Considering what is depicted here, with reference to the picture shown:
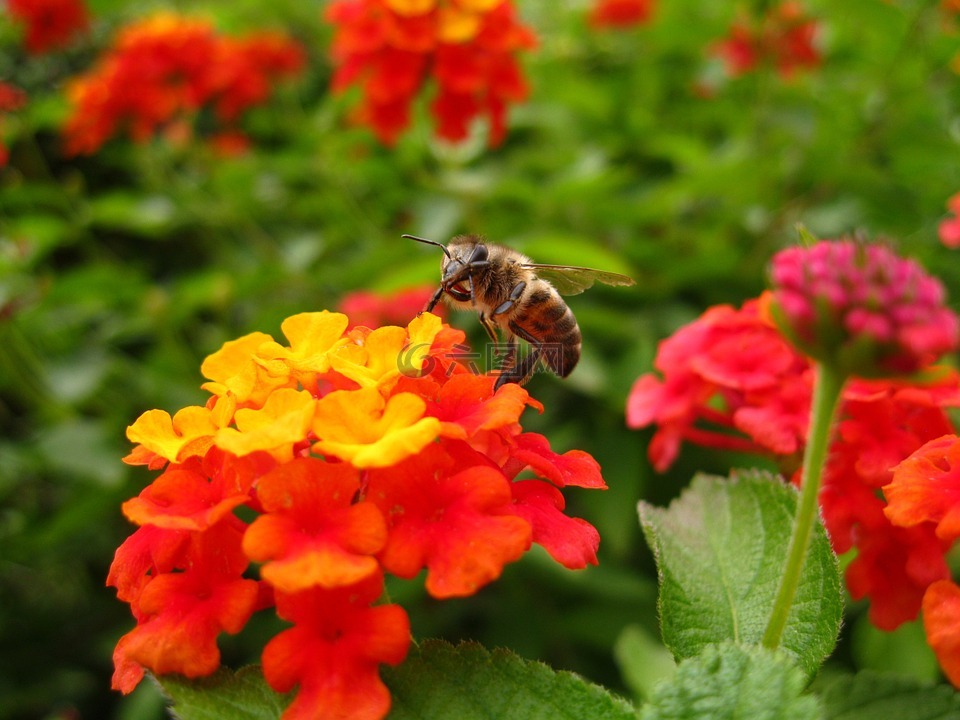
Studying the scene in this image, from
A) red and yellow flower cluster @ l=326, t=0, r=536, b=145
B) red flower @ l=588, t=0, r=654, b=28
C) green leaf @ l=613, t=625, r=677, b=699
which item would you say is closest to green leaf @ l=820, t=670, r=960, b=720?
green leaf @ l=613, t=625, r=677, b=699

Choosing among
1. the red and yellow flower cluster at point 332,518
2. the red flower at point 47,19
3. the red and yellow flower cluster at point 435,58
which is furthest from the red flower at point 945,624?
the red flower at point 47,19

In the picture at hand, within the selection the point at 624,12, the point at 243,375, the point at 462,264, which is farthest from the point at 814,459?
the point at 624,12

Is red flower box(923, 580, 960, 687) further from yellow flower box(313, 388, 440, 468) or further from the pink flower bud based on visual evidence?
yellow flower box(313, 388, 440, 468)

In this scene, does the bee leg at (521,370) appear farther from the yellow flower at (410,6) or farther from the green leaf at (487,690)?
the yellow flower at (410,6)

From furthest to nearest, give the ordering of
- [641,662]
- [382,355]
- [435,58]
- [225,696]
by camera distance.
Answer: [435,58], [641,662], [382,355], [225,696]

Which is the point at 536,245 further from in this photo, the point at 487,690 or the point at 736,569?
the point at 487,690
